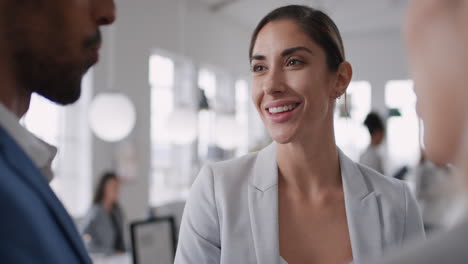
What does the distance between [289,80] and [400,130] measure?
10.8 metres

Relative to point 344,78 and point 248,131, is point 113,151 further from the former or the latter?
point 344,78

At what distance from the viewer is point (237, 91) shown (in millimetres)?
10906

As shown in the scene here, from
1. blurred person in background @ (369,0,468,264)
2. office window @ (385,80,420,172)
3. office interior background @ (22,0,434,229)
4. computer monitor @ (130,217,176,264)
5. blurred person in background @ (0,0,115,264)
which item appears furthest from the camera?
office window @ (385,80,420,172)

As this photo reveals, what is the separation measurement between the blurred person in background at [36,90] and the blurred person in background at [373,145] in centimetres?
462

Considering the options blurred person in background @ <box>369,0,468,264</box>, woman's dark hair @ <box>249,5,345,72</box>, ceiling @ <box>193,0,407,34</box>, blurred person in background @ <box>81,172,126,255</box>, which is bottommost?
blurred person in background @ <box>81,172,126,255</box>

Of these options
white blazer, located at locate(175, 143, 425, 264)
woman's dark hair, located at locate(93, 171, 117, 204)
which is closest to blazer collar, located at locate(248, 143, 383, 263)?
white blazer, located at locate(175, 143, 425, 264)

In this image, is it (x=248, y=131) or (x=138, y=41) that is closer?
(x=138, y=41)

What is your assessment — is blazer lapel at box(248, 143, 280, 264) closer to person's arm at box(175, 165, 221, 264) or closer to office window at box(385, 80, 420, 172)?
person's arm at box(175, 165, 221, 264)

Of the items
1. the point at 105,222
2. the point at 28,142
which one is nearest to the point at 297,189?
the point at 28,142

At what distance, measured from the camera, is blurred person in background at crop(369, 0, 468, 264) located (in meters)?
0.35

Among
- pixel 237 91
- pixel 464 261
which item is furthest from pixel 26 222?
pixel 237 91

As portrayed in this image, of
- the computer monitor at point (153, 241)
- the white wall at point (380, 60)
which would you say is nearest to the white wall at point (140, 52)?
the computer monitor at point (153, 241)

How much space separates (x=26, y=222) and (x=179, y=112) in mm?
4368

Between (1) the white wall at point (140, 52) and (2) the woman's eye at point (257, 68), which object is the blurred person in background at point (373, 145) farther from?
(2) the woman's eye at point (257, 68)
